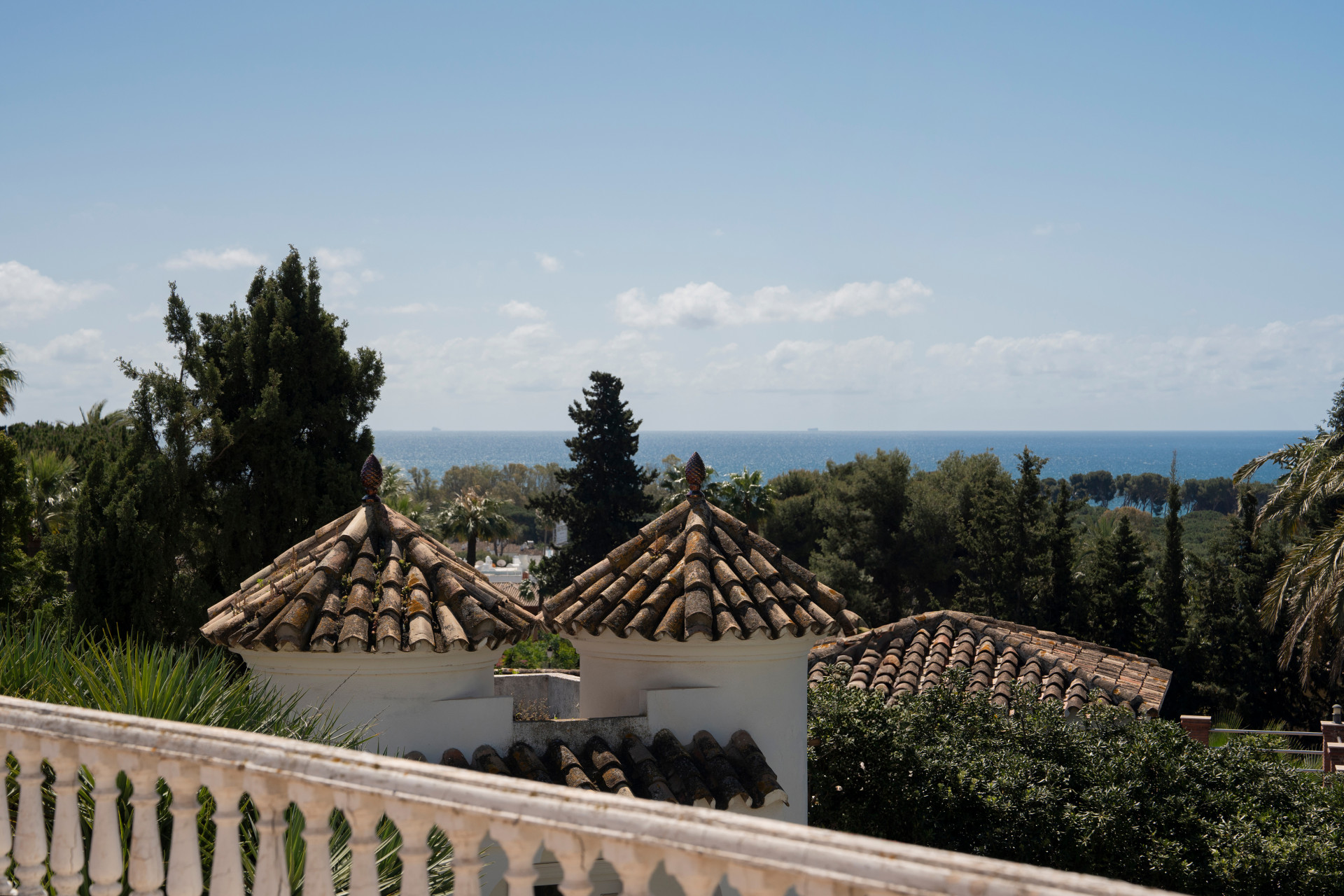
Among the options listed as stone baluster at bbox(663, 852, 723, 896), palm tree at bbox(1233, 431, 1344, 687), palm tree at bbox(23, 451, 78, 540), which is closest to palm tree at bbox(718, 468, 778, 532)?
palm tree at bbox(1233, 431, 1344, 687)

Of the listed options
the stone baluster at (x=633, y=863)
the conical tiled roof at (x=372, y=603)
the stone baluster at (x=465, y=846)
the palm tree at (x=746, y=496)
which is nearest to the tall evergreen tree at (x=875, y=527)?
the palm tree at (x=746, y=496)

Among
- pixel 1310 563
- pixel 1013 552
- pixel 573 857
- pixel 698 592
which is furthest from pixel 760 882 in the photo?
pixel 1013 552

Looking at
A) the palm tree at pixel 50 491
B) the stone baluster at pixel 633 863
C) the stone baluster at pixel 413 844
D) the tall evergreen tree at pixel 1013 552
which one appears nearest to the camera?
the stone baluster at pixel 633 863

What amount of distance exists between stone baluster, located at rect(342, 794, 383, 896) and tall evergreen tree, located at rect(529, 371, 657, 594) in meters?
36.3

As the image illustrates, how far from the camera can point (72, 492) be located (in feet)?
84.5

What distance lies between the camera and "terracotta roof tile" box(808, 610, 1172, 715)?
1736 cm

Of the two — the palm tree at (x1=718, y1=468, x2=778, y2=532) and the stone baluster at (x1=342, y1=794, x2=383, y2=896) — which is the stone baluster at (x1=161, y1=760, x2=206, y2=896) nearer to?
the stone baluster at (x1=342, y1=794, x2=383, y2=896)

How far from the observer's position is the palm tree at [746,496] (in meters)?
43.4

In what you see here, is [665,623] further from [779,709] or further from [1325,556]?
[1325,556]

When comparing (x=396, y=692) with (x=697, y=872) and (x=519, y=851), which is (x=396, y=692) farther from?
(x=697, y=872)

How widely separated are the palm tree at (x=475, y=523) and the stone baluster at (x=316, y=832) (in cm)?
4711

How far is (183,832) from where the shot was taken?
348cm

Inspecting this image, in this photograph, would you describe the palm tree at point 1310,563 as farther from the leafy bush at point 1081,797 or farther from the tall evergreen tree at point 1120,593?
the tall evergreen tree at point 1120,593

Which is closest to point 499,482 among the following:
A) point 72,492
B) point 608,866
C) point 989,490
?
point 989,490
